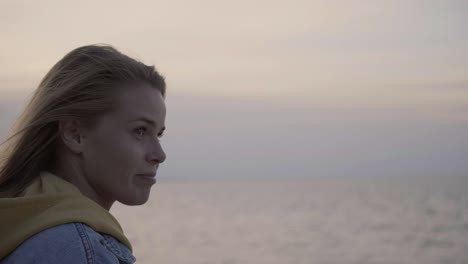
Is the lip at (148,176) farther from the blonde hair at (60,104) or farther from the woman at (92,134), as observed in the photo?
the blonde hair at (60,104)

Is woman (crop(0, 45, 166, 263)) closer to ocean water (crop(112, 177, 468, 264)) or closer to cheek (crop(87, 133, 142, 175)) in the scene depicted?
cheek (crop(87, 133, 142, 175))

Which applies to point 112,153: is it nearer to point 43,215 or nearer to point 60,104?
point 60,104

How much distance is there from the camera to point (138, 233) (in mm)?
31781

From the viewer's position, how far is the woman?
6.36ft

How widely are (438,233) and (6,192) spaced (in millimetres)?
32882

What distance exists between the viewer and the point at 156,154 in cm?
205

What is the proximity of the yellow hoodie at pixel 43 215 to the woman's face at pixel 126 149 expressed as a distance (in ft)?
0.64

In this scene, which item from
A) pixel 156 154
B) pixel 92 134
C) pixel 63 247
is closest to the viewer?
pixel 63 247

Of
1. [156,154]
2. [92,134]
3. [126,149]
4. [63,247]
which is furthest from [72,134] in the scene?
[63,247]

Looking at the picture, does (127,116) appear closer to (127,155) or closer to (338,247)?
(127,155)

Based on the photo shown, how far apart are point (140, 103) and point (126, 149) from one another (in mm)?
155

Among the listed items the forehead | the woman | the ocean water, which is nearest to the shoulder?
the woman

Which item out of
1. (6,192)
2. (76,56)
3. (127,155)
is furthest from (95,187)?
(76,56)

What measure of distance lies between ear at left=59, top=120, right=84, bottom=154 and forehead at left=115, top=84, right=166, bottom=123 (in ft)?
0.43
